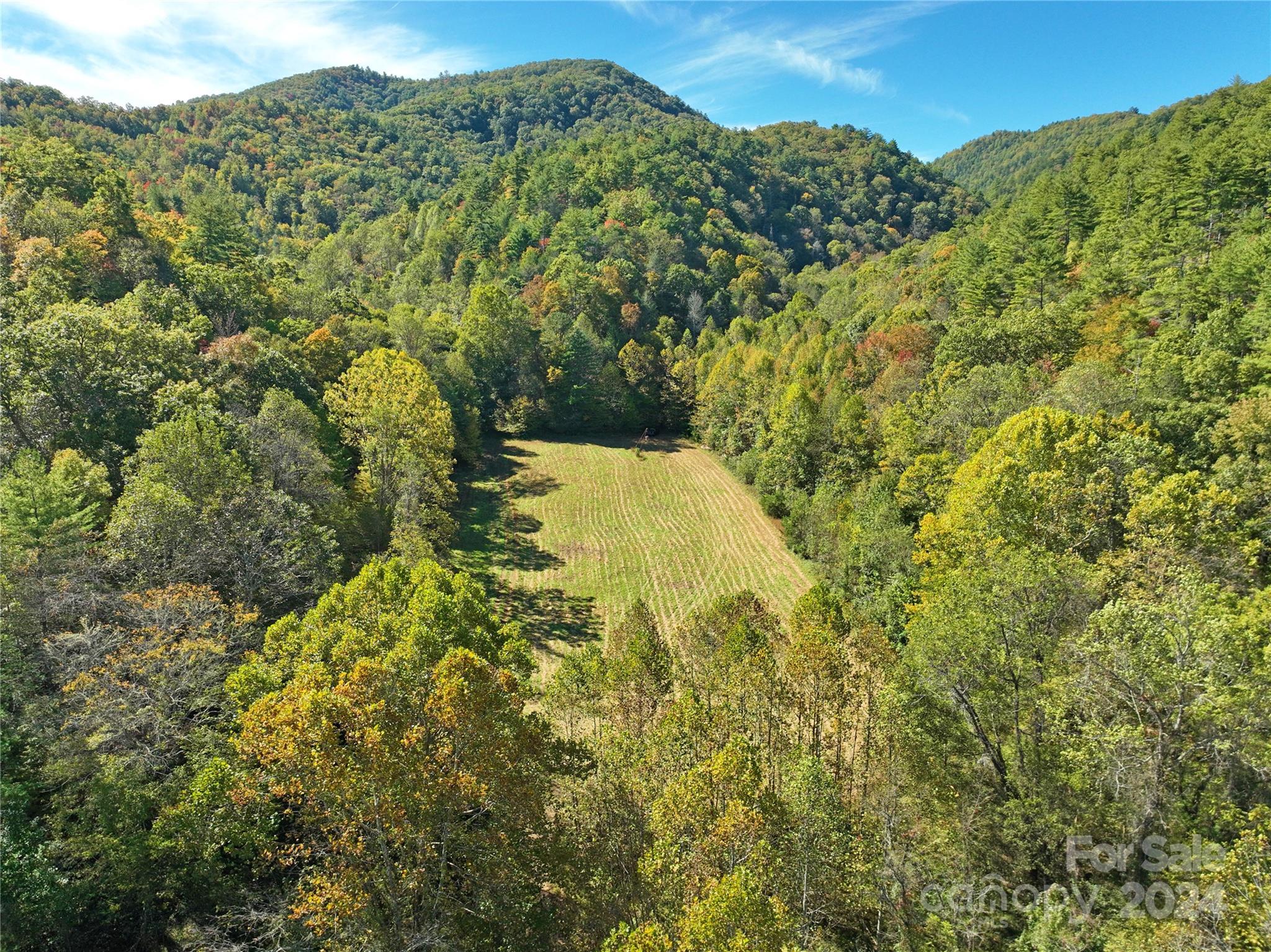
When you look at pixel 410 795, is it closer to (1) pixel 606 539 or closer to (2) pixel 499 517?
(1) pixel 606 539

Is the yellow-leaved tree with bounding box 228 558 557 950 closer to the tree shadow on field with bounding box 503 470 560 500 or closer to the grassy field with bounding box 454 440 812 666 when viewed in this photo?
the grassy field with bounding box 454 440 812 666

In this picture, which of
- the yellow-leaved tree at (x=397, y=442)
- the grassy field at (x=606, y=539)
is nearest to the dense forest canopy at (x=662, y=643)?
the yellow-leaved tree at (x=397, y=442)

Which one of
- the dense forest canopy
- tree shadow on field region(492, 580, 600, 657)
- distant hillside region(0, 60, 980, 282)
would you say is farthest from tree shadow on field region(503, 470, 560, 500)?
distant hillside region(0, 60, 980, 282)

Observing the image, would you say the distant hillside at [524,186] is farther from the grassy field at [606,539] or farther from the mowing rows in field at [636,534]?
the grassy field at [606,539]

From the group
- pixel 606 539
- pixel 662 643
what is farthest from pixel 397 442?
pixel 662 643

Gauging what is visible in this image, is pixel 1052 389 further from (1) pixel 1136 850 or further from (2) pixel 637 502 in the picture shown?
(2) pixel 637 502

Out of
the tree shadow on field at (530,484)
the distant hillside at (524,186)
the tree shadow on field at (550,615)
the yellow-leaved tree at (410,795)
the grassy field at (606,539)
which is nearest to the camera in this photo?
the yellow-leaved tree at (410,795)
